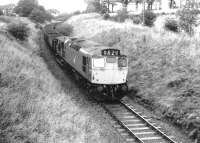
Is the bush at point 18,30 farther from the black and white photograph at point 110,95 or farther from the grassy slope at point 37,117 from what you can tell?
the grassy slope at point 37,117

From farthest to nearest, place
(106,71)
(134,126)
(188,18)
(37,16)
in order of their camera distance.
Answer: (37,16), (188,18), (106,71), (134,126)

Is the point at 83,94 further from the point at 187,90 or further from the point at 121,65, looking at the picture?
the point at 187,90

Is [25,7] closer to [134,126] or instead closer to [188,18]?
[188,18]

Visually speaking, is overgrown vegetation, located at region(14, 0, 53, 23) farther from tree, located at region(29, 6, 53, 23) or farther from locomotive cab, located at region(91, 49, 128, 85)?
locomotive cab, located at region(91, 49, 128, 85)

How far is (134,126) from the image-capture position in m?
13.3

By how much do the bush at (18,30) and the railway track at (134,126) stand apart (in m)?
20.5

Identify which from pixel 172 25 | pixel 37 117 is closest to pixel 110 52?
pixel 37 117

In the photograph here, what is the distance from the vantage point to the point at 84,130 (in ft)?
38.1

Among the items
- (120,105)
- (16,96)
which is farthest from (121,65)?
(16,96)

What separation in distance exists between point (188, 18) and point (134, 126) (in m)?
18.3

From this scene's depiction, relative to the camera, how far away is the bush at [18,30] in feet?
107

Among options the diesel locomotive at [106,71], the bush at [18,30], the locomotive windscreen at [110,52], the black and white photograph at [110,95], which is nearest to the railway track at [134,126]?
the black and white photograph at [110,95]

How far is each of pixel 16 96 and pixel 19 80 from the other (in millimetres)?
2458

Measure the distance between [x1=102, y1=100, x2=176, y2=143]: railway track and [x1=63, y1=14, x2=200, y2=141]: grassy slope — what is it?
1.39 m
